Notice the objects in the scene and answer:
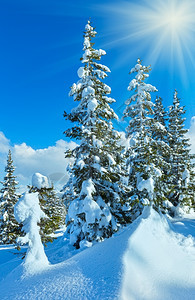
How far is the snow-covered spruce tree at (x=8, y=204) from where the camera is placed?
72.5ft

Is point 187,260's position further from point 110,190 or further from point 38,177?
point 38,177

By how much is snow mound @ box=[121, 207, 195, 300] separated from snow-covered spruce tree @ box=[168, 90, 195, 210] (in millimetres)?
8855

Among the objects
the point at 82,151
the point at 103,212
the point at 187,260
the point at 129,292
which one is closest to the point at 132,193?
the point at 103,212

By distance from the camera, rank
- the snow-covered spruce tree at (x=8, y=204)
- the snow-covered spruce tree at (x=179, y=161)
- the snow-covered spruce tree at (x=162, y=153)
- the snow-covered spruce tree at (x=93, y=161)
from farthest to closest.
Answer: the snow-covered spruce tree at (x=8, y=204)
the snow-covered spruce tree at (x=179, y=161)
the snow-covered spruce tree at (x=162, y=153)
the snow-covered spruce tree at (x=93, y=161)

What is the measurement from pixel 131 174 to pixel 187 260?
6.78m

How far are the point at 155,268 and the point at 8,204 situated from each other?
901 inches

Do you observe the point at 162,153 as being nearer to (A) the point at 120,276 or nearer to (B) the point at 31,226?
(B) the point at 31,226

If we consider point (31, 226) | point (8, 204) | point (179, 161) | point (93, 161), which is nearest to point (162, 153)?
point (179, 161)

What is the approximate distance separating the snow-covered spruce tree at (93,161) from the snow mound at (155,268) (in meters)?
3.21

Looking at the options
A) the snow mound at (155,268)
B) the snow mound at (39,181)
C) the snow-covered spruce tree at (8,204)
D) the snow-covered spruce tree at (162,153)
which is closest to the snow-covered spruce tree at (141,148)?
the snow-covered spruce tree at (162,153)

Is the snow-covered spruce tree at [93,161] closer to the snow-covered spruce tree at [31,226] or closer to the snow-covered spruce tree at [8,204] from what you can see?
the snow-covered spruce tree at [31,226]

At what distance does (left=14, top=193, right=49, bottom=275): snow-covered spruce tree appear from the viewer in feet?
20.2

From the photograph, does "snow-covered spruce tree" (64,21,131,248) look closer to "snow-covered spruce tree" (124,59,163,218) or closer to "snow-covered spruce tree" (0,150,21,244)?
"snow-covered spruce tree" (124,59,163,218)

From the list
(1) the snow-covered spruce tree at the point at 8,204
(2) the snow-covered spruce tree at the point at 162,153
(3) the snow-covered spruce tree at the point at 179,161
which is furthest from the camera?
(1) the snow-covered spruce tree at the point at 8,204
